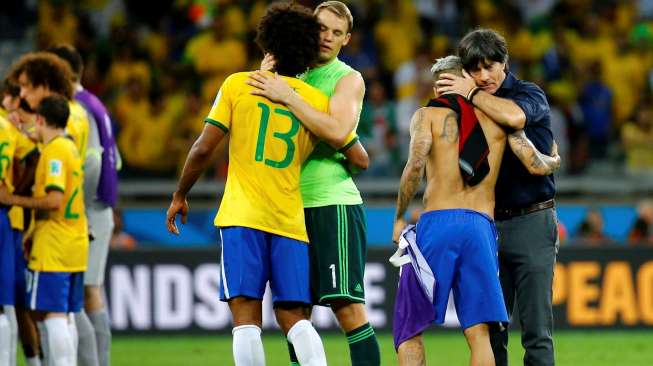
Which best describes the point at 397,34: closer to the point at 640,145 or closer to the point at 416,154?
the point at 640,145

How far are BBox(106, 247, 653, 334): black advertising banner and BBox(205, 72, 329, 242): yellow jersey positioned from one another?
271 inches

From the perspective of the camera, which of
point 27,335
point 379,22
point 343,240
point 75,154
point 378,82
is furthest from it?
point 379,22

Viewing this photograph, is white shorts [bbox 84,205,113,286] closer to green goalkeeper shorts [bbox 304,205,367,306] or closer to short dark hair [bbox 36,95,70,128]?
short dark hair [bbox 36,95,70,128]

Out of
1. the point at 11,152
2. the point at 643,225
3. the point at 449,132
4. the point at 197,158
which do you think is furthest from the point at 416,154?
the point at 643,225

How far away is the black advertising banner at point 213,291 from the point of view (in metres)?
13.6

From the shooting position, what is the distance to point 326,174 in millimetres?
7438

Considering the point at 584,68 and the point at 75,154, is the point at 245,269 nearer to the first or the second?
the point at 75,154

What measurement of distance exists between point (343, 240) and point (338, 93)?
0.85 meters

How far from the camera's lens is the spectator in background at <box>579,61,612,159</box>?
54.4ft

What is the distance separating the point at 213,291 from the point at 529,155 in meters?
6.85

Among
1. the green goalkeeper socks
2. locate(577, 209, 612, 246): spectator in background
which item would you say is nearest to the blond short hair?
the green goalkeeper socks

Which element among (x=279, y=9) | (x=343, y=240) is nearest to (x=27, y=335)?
(x=343, y=240)

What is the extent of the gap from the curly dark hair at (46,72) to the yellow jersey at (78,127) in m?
0.21

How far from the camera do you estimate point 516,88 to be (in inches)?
296
